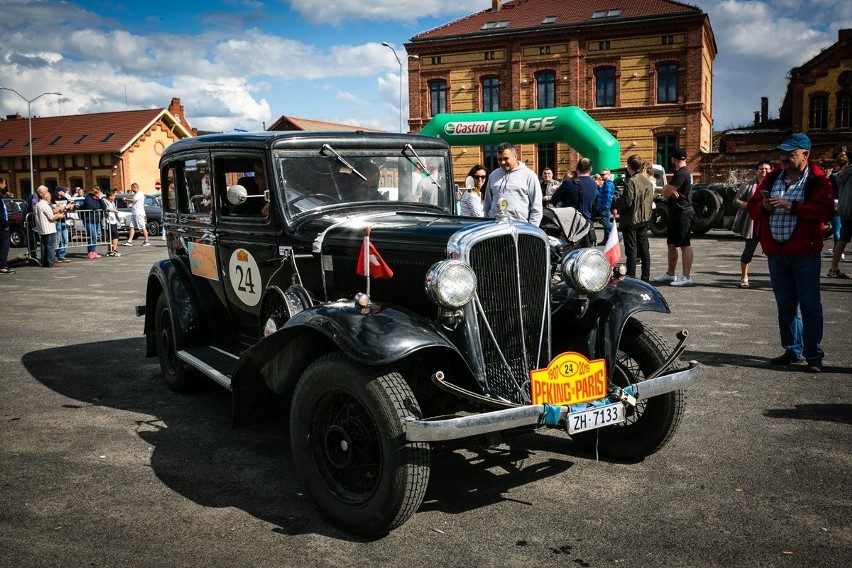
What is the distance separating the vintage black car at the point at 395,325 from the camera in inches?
130

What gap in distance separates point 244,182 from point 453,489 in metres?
2.62

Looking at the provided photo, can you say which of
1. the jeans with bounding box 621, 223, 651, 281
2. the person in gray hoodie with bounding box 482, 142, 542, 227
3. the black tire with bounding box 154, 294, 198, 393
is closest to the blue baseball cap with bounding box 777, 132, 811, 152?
the person in gray hoodie with bounding box 482, 142, 542, 227

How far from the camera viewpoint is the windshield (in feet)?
15.5

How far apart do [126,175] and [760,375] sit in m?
48.1

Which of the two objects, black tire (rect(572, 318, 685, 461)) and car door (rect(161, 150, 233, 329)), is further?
car door (rect(161, 150, 233, 329))

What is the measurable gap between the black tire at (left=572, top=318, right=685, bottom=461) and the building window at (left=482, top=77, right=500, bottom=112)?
117 feet

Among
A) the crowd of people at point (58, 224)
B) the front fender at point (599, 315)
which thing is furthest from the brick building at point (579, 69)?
the front fender at point (599, 315)

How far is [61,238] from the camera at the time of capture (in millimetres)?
17953

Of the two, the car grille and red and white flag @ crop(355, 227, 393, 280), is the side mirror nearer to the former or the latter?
red and white flag @ crop(355, 227, 393, 280)

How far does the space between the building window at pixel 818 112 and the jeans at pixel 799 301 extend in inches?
1440

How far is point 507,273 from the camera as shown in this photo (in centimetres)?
375

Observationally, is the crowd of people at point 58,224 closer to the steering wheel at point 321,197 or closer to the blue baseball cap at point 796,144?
the steering wheel at point 321,197

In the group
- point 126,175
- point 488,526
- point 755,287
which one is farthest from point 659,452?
point 126,175

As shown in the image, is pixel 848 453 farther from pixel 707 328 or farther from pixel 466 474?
pixel 707 328
